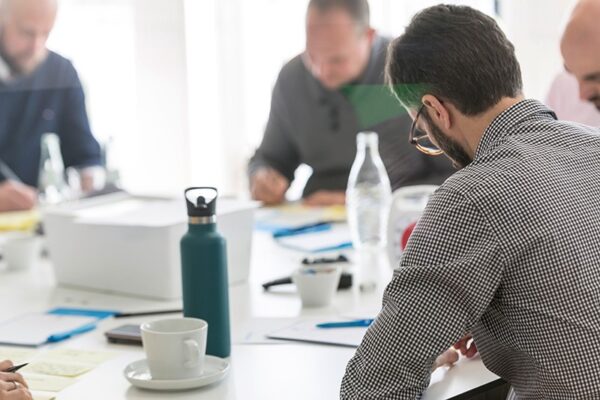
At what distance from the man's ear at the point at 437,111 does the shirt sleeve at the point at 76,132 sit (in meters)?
2.49

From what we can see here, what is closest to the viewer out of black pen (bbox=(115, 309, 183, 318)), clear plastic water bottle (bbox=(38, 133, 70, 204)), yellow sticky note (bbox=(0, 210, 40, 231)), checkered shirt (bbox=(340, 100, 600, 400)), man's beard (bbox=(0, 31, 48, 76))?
checkered shirt (bbox=(340, 100, 600, 400))

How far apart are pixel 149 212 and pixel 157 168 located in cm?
228

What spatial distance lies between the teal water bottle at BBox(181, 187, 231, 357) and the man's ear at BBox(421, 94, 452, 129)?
35 centimetres

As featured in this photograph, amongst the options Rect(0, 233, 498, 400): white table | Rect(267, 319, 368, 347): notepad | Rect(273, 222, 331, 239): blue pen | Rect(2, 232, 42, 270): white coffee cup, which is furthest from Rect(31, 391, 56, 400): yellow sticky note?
Rect(273, 222, 331, 239): blue pen

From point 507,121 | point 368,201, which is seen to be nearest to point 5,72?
point 368,201

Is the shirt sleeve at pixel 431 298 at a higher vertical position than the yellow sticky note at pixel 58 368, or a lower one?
higher

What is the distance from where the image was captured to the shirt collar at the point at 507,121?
4.03 ft

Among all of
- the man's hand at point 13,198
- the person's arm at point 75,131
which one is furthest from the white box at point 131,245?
the person's arm at point 75,131

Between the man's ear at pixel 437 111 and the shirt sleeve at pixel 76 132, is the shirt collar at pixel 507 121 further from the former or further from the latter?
the shirt sleeve at pixel 76 132

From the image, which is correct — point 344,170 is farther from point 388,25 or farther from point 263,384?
point 263,384

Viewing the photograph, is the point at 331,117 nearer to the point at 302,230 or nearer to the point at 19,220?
the point at 302,230

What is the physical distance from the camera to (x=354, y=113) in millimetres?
3172

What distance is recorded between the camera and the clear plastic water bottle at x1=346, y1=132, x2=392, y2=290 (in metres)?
2.16

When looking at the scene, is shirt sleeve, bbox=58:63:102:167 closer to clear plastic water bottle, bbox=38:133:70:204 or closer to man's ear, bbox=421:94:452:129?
clear plastic water bottle, bbox=38:133:70:204
